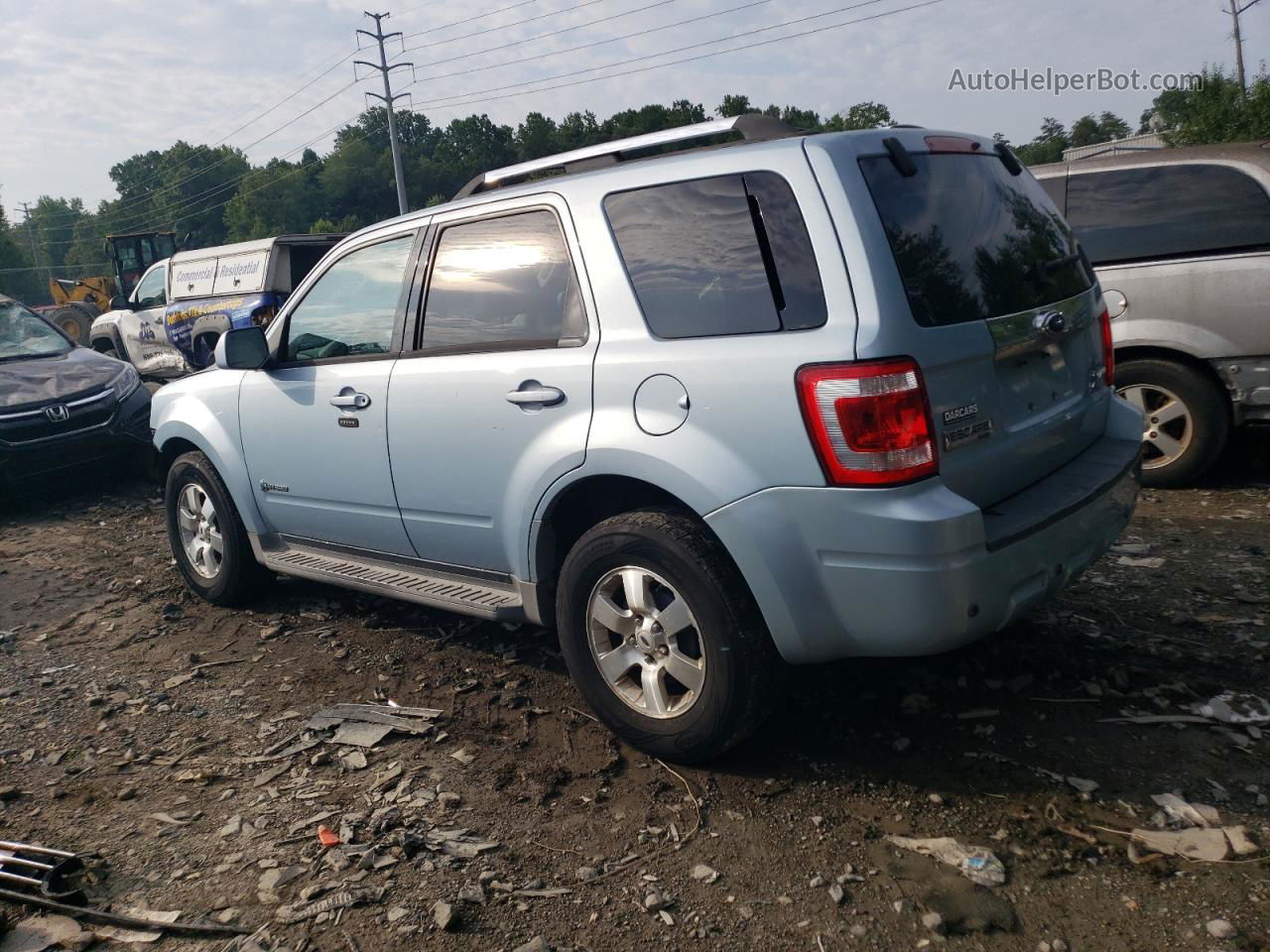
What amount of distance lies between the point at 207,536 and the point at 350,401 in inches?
65.5

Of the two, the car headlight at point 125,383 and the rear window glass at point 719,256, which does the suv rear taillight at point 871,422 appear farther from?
the car headlight at point 125,383

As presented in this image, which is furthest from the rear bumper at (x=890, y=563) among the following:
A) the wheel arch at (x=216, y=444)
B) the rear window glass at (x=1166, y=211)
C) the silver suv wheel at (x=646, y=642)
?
the rear window glass at (x=1166, y=211)

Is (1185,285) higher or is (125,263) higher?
(125,263)

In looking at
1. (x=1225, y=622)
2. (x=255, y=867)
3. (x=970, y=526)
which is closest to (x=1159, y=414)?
(x=1225, y=622)

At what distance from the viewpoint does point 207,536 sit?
208 inches

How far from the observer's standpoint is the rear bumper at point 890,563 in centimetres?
271

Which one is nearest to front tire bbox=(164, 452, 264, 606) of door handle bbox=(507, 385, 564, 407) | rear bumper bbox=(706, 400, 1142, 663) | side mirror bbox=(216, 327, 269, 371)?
side mirror bbox=(216, 327, 269, 371)

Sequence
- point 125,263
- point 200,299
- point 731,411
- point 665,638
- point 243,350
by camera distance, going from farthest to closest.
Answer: point 125,263 → point 200,299 → point 243,350 → point 665,638 → point 731,411

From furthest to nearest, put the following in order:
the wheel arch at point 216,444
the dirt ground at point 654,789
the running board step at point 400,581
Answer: the wheel arch at point 216,444 < the running board step at point 400,581 < the dirt ground at point 654,789

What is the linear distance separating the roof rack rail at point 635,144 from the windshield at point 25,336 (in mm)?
6415

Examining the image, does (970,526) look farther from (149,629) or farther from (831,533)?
(149,629)

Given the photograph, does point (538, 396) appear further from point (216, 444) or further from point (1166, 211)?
point (1166, 211)

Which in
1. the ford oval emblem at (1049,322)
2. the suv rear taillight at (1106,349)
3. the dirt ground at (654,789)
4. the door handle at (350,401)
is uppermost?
the door handle at (350,401)

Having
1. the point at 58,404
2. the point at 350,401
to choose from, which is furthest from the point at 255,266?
the point at 350,401
